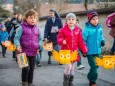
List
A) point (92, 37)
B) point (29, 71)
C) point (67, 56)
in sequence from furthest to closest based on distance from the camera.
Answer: point (92, 37) → point (29, 71) → point (67, 56)

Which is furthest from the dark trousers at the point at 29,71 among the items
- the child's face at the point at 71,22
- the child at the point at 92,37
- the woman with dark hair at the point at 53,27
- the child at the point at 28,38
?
the woman with dark hair at the point at 53,27

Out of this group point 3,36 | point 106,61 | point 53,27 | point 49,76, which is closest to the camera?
point 106,61

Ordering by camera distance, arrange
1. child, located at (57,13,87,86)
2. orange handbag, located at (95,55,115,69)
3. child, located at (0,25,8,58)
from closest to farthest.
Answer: child, located at (57,13,87,86) < orange handbag, located at (95,55,115,69) < child, located at (0,25,8,58)

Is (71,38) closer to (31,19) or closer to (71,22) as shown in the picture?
(71,22)

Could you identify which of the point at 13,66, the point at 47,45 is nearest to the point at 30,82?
the point at 47,45

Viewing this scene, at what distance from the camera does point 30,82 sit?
8.95m

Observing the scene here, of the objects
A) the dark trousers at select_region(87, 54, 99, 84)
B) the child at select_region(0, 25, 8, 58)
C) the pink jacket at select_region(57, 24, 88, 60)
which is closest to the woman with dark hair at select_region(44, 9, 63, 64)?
the child at select_region(0, 25, 8, 58)

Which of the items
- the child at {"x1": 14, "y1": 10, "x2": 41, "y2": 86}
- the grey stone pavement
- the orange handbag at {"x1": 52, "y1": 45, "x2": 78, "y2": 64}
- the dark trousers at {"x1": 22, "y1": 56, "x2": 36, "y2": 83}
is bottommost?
the grey stone pavement

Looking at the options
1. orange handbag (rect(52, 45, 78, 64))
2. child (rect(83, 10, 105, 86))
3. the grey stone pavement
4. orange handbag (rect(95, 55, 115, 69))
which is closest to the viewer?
orange handbag (rect(52, 45, 78, 64))

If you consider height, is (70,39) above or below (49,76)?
above

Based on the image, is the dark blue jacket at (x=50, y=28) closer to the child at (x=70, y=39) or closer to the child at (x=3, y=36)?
the child at (x=3, y=36)

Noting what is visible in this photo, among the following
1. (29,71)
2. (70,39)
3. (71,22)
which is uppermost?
(71,22)

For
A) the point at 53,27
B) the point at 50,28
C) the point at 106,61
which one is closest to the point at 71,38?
the point at 106,61

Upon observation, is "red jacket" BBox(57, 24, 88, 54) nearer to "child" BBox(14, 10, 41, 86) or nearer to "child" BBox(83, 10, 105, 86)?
"child" BBox(83, 10, 105, 86)
